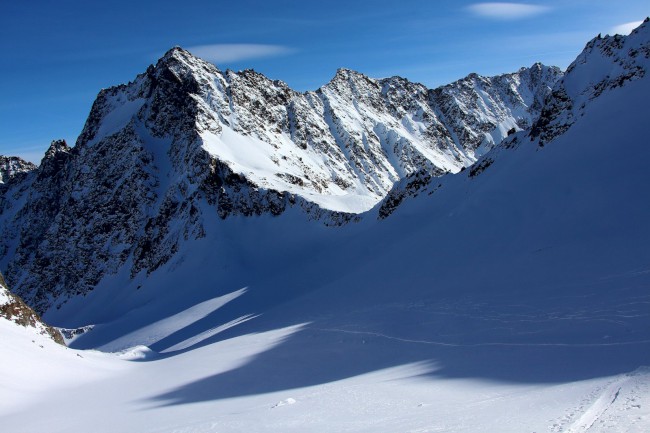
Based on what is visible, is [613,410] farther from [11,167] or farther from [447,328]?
[11,167]

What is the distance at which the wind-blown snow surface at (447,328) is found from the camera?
13039mm

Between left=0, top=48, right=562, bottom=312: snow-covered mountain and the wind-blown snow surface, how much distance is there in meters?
21.5

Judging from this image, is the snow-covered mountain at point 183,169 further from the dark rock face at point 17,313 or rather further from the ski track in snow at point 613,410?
the ski track in snow at point 613,410

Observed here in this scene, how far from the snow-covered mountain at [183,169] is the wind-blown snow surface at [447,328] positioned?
2154 centimetres

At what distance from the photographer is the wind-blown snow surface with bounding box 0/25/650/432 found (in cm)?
1304

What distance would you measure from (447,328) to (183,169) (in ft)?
222

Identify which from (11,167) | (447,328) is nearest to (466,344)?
(447,328)

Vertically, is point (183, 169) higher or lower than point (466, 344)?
higher

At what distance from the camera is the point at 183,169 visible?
82812 mm

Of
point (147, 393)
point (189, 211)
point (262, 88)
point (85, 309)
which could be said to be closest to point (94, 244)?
point (85, 309)

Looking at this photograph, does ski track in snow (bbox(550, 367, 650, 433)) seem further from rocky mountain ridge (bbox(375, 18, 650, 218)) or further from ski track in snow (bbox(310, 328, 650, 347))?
rocky mountain ridge (bbox(375, 18, 650, 218))

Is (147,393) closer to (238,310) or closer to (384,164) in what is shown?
(238,310)

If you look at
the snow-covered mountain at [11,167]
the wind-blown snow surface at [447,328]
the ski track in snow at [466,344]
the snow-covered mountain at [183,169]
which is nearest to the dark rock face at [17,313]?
the wind-blown snow surface at [447,328]

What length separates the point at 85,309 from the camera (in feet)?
260
